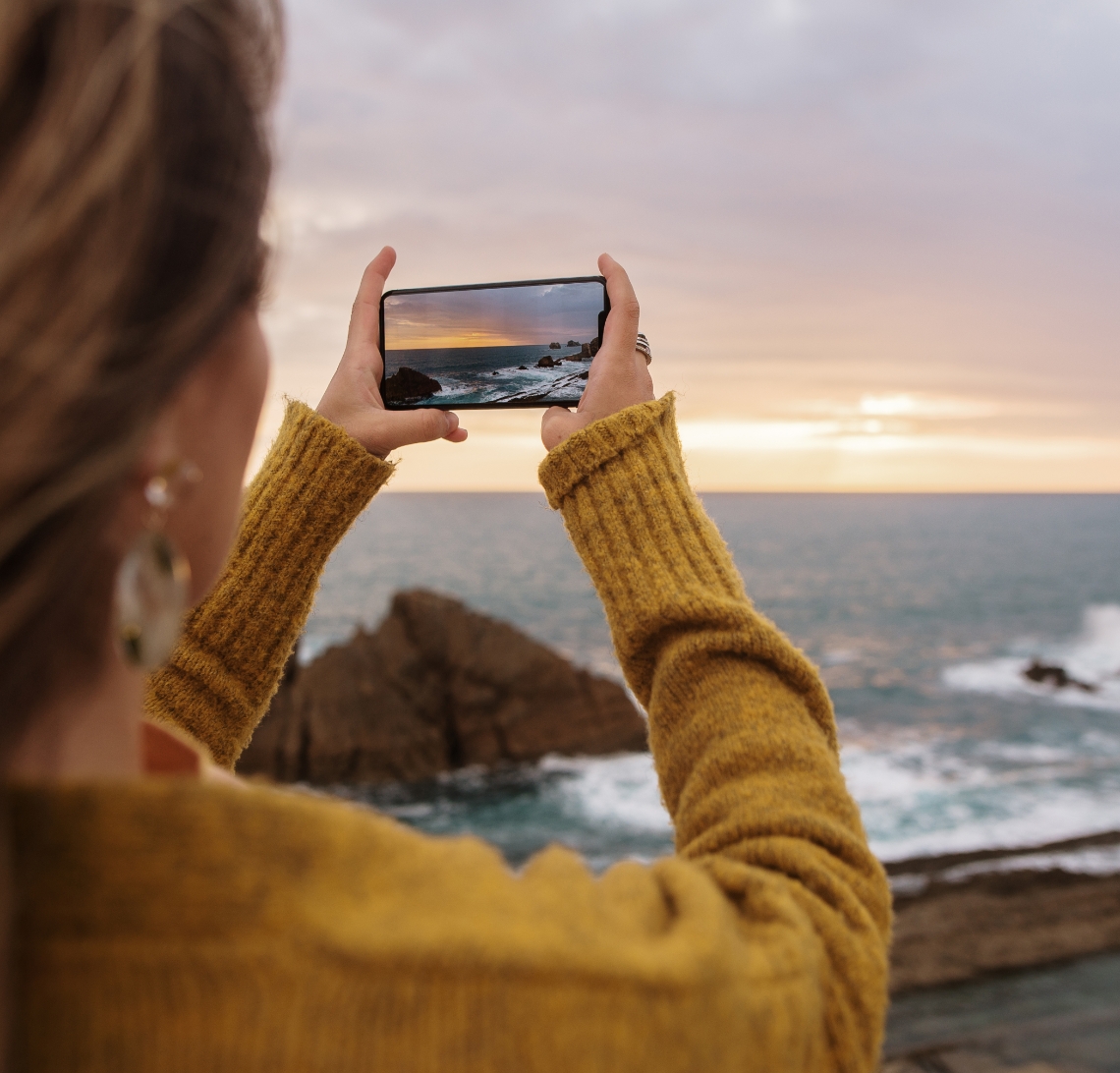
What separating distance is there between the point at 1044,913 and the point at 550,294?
26.3 feet

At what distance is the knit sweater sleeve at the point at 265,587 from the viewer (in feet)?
4.82

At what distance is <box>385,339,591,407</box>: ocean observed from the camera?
170cm

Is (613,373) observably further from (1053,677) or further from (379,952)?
(1053,677)

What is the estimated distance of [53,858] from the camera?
653 mm

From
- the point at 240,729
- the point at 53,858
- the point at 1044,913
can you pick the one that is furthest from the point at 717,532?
the point at 1044,913

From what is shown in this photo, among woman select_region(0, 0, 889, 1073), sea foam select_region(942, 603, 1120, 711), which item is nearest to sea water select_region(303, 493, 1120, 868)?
sea foam select_region(942, 603, 1120, 711)

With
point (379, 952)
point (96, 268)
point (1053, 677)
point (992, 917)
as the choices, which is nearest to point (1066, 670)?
point (1053, 677)

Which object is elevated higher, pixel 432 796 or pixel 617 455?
pixel 617 455

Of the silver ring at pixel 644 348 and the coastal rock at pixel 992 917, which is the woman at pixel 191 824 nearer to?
the silver ring at pixel 644 348

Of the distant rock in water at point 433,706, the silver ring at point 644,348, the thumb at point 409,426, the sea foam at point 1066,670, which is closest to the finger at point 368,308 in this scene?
the thumb at point 409,426

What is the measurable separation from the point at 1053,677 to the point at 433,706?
16.0 m

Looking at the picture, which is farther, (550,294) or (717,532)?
(550,294)

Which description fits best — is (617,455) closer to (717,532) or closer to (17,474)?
(717,532)

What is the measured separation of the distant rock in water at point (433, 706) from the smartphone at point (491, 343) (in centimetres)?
1198
